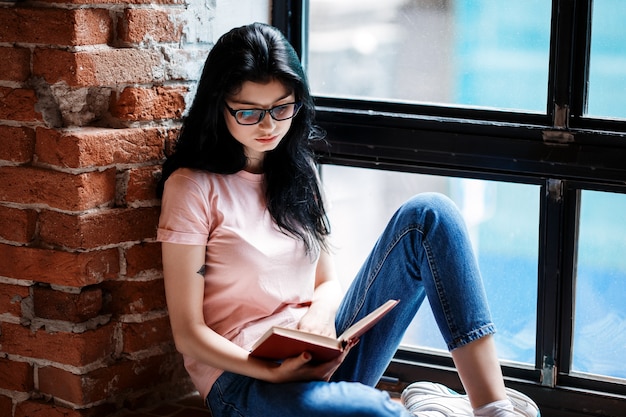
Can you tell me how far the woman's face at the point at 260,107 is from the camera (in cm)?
208

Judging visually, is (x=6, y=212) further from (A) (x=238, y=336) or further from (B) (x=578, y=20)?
(B) (x=578, y=20)

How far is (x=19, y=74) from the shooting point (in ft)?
6.95

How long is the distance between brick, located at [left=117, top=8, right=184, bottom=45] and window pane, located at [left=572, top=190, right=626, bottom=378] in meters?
1.10

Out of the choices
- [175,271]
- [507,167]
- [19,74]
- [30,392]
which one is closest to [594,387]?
[507,167]

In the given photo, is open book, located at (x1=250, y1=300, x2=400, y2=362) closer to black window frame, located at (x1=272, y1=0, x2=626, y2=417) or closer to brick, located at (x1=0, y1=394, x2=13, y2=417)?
black window frame, located at (x1=272, y1=0, x2=626, y2=417)

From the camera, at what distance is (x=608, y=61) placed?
2238 mm

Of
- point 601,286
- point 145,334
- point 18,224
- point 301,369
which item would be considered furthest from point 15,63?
point 601,286

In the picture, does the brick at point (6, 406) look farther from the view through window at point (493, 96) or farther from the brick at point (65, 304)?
the view through window at point (493, 96)

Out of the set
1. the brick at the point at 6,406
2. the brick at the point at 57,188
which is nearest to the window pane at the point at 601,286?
the brick at the point at 57,188

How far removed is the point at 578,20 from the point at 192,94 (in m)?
0.97

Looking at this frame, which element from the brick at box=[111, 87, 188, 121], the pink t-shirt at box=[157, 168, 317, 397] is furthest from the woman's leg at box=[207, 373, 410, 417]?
the brick at box=[111, 87, 188, 121]

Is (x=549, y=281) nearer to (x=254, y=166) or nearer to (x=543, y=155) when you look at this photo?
(x=543, y=155)

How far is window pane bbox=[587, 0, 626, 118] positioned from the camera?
2211 millimetres

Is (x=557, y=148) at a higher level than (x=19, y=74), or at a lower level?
lower
